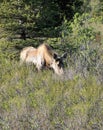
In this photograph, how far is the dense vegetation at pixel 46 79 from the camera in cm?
→ 591

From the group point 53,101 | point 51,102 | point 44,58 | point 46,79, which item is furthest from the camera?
point 44,58

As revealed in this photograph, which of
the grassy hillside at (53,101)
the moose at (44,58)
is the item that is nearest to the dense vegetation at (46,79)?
the grassy hillside at (53,101)

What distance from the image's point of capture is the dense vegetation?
233 inches

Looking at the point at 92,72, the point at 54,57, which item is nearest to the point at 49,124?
the point at 92,72

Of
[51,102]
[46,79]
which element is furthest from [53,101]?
[46,79]

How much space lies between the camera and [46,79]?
8.59 metres

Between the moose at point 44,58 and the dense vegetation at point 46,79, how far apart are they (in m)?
0.32

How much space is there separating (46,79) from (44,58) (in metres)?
3.44

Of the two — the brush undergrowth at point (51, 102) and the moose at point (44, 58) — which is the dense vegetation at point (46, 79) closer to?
the brush undergrowth at point (51, 102)

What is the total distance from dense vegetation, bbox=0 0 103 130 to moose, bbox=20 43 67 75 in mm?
319

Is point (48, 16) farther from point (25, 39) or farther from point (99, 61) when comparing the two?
point (99, 61)

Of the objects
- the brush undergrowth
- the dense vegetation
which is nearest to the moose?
the dense vegetation

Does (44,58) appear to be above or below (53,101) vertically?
above

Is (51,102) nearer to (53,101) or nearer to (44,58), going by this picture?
(53,101)
